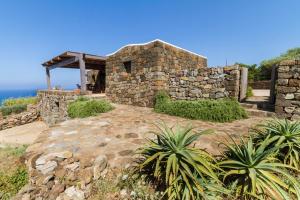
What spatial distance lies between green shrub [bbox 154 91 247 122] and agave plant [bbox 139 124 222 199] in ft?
10.5

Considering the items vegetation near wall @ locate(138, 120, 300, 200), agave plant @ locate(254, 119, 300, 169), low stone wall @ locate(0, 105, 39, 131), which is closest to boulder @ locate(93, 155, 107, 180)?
vegetation near wall @ locate(138, 120, 300, 200)

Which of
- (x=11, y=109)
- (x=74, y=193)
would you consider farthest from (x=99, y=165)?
(x=11, y=109)

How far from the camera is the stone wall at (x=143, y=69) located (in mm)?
7057

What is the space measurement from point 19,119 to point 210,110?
43.0ft

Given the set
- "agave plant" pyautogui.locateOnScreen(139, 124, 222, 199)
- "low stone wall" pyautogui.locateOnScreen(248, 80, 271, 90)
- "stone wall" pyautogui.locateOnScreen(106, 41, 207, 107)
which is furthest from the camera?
"low stone wall" pyautogui.locateOnScreen(248, 80, 271, 90)

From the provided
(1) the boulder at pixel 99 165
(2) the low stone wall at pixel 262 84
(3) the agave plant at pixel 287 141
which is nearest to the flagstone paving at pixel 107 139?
(1) the boulder at pixel 99 165

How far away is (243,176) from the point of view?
197 centimetres

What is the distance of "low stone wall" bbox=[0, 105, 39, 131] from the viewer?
1025 centimetres

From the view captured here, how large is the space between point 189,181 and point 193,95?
5099mm

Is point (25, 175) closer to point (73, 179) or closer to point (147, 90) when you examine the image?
point (73, 179)

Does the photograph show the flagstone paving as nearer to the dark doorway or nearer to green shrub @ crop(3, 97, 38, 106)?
the dark doorway

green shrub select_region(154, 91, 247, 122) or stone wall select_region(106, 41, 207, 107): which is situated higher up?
stone wall select_region(106, 41, 207, 107)

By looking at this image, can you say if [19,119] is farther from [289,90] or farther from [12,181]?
[289,90]

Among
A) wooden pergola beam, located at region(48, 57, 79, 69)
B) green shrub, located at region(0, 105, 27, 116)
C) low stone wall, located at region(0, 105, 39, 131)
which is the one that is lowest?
low stone wall, located at region(0, 105, 39, 131)
